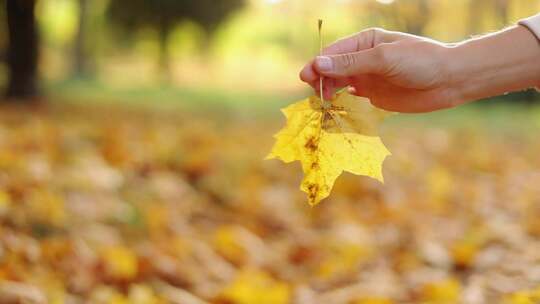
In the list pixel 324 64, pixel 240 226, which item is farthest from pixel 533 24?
pixel 240 226

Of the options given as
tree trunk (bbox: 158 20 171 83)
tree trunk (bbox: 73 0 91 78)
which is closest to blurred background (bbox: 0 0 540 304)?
tree trunk (bbox: 158 20 171 83)

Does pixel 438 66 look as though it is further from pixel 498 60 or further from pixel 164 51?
pixel 164 51

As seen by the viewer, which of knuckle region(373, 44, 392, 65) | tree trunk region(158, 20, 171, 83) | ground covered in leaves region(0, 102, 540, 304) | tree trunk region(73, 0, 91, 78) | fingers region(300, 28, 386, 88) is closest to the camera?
knuckle region(373, 44, 392, 65)

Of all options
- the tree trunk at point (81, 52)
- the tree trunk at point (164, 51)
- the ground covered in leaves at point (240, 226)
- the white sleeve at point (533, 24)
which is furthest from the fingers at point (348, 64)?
the tree trunk at point (81, 52)

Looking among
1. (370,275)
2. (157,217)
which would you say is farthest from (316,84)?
(157,217)

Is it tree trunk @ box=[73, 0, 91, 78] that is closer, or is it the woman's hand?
the woman's hand

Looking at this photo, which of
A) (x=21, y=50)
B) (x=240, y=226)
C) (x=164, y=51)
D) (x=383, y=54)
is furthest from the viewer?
(x=164, y=51)

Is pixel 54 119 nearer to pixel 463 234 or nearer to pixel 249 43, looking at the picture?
pixel 463 234

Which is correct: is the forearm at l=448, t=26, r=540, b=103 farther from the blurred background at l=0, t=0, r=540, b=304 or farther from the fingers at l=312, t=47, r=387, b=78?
the blurred background at l=0, t=0, r=540, b=304
